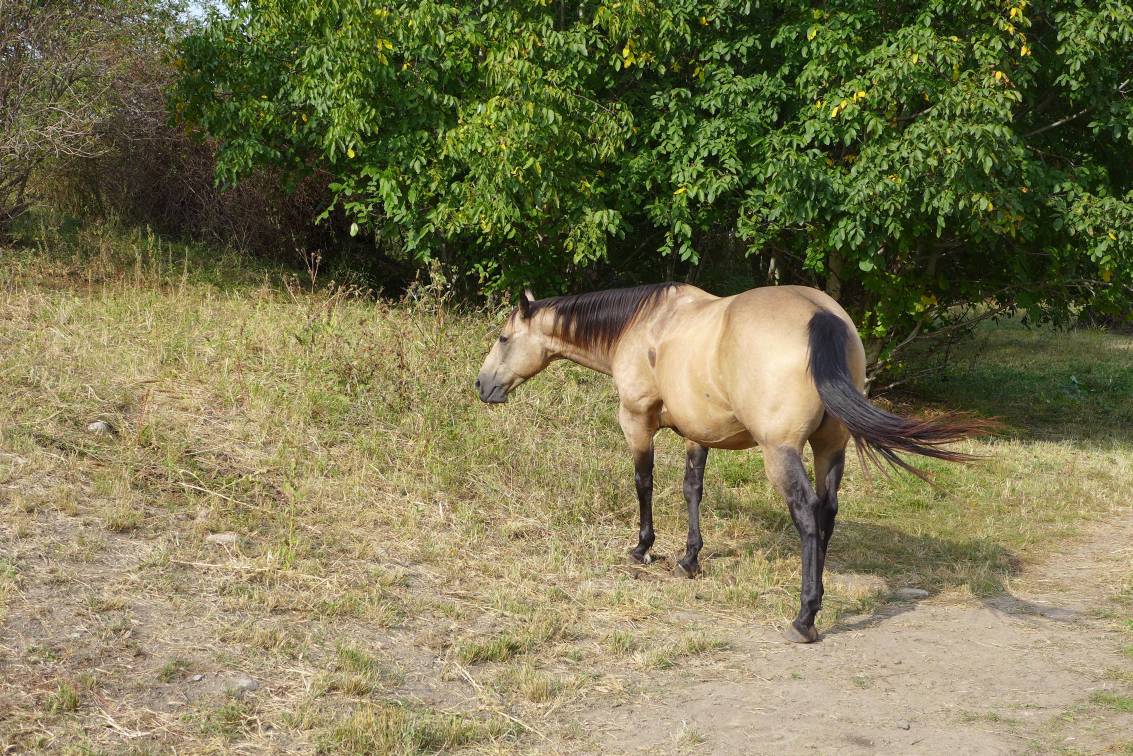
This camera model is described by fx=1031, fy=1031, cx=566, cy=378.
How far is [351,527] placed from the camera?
620 cm

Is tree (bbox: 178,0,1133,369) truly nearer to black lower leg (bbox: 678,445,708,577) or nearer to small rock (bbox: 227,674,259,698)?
black lower leg (bbox: 678,445,708,577)

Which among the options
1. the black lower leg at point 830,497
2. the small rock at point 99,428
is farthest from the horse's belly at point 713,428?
the small rock at point 99,428

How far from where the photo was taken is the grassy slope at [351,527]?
14.1ft

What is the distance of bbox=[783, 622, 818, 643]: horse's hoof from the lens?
5.23 metres

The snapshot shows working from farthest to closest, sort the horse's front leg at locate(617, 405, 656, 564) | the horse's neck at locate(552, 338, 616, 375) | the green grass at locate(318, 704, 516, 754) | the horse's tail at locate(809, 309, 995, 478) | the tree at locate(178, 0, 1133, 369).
Result: the tree at locate(178, 0, 1133, 369) < the horse's neck at locate(552, 338, 616, 375) < the horse's front leg at locate(617, 405, 656, 564) < the horse's tail at locate(809, 309, 995, 478) < the green grass at locate(318, 704, 516, 754)

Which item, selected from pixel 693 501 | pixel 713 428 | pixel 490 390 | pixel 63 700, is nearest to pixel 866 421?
pixel 713 428

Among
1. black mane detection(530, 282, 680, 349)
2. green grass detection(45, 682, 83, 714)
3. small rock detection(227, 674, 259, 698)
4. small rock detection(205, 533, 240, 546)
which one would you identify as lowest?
small rock detection(227, 674, 259, 698)

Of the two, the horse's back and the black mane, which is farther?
the black mane

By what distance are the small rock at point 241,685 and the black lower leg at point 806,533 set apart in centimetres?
266

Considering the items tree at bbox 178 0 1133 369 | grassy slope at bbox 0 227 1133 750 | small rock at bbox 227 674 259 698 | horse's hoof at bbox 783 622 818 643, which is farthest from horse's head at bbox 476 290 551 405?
small rock at bbox 227 674 259 698

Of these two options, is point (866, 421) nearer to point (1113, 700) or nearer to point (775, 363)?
point (775, 363)

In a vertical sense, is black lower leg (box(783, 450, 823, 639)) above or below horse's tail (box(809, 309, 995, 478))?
below

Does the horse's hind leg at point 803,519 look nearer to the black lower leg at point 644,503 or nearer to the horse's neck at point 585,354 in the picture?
the black lower leg at point 644,503

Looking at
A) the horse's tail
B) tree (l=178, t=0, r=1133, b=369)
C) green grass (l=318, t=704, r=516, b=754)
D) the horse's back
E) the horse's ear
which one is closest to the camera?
green grass (l=318, t=704, r=516, b=754)
